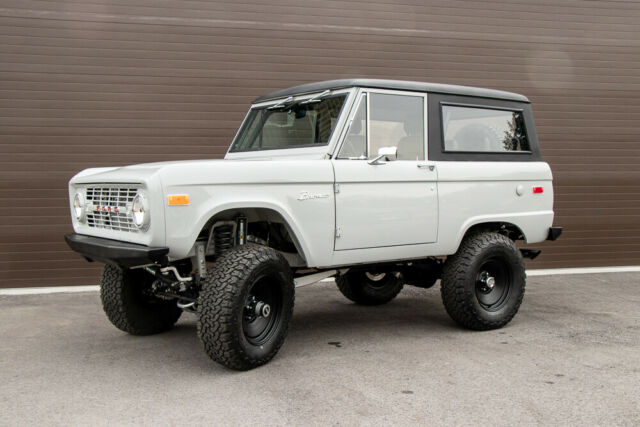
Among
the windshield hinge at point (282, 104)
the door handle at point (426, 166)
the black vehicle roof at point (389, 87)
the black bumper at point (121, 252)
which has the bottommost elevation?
the black bumper at point (121, 252)

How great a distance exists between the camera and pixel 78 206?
466 centimetres

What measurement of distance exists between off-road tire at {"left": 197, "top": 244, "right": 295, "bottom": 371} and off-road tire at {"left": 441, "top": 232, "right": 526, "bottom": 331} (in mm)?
1743

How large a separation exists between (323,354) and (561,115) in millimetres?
6027

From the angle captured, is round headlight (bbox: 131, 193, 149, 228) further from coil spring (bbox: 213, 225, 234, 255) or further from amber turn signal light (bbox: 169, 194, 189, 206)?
coil spring (bbox: 213, 225, 234, 255)

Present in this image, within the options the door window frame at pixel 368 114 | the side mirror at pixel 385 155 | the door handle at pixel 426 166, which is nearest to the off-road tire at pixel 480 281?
the door handle at pixel 426 166

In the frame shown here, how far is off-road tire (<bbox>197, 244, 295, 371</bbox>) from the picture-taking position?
13.2 ft

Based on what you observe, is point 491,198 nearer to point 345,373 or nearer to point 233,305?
point 345,373

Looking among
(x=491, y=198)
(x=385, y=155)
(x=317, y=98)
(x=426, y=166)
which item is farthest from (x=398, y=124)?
(x=491, y=198)

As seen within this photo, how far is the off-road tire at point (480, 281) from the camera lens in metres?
5.25

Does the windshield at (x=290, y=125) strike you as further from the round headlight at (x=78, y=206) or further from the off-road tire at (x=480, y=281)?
the off-road tire at (x=480, y=281)

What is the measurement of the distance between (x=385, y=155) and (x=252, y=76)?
3785 mm

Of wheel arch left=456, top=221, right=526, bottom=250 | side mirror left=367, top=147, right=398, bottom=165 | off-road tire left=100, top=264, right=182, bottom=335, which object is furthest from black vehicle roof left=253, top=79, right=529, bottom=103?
off-road tire left=100, top=264, right=182, bottom=335

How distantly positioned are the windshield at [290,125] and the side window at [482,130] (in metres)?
1.10

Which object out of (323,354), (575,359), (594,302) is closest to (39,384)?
(323,354)
